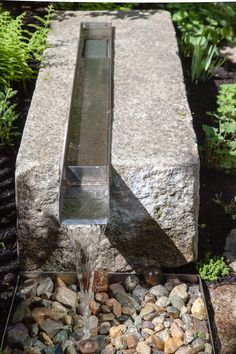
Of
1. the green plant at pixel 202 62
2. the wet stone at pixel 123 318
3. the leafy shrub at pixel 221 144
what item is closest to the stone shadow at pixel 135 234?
the wet stone at pixel 123 318

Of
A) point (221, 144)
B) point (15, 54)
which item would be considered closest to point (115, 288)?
point (221, 144)

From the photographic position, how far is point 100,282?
354 cm

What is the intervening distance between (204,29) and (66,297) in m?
3.22

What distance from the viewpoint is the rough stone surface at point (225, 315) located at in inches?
129

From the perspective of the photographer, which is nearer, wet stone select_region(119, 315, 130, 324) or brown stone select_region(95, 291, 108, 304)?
wet stone select_region(119, 315, 130, 324)

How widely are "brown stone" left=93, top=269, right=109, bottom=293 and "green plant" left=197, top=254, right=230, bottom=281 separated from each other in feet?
1.84

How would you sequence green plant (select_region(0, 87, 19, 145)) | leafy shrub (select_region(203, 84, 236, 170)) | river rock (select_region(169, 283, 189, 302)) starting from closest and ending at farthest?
river rock (select_region(169, 283, 189, 302)) → green plant (select_region(0, 87, 19, 145)) → leafy shrub (select_region(203, 84, 236, 170))

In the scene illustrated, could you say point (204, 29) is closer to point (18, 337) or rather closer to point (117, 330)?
point (117, 330)

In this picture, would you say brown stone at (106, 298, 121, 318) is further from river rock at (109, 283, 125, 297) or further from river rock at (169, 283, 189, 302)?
river rock at (169, 283, 189, 302)

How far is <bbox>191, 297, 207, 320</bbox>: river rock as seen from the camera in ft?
11.2

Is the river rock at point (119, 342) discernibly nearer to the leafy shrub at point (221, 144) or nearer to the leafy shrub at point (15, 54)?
the leafy shrub at point (221, 144)

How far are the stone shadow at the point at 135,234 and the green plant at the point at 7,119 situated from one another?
44.5 inches

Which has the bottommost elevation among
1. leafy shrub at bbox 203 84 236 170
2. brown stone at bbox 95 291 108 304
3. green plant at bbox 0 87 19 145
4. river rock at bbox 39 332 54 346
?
brown stone at bbox 95 291 108 304

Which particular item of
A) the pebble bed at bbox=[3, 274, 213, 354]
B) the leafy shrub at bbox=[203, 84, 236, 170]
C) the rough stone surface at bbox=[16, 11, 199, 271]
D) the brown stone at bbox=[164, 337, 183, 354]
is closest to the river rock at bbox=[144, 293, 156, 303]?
the pebble bed at bbox=[3, 274, 213, 354]
